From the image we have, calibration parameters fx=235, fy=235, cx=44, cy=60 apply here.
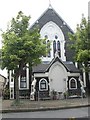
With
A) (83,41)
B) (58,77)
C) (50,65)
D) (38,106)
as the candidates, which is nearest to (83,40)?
(83,41)

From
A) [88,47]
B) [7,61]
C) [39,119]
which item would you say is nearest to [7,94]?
[7,61]

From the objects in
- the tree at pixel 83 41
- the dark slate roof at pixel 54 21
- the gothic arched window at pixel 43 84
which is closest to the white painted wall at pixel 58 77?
the gothic arched window at pixel 43 84

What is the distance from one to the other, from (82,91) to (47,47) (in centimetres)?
1060

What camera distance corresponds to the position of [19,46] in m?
22.7

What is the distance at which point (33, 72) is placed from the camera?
32312 millimetres

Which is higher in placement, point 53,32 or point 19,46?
point 53,32

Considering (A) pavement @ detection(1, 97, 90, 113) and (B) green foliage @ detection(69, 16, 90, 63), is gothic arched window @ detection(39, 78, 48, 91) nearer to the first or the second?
(B) green foliage @ detection(69, 16, 90, 63)

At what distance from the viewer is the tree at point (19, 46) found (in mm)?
22422

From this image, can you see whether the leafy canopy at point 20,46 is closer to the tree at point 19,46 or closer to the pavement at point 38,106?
the tree at point 19,46

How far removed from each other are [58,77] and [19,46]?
37.9ft

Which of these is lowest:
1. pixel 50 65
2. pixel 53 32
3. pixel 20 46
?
pixel 50 65

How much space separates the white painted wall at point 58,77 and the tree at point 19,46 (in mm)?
9034

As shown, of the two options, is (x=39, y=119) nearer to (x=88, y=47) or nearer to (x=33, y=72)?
(x=88, y=47)

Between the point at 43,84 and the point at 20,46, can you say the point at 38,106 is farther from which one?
the point at 43,84
